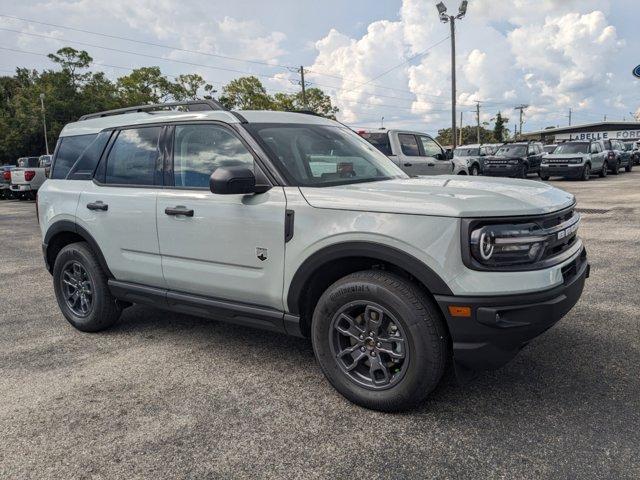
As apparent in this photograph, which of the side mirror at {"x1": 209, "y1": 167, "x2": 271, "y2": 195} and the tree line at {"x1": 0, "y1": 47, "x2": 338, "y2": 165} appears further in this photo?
the tree line at {"x1": 0, "y1": 47, "x2": 338, "y2": 165}

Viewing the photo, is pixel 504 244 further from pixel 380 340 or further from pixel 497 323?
pixel 380 340

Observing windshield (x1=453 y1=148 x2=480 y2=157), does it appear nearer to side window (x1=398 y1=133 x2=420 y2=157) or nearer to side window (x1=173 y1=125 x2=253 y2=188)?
side window (x1=398 y1=133 x2=420 y2=157)

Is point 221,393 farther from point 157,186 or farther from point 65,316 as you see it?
point 65,316

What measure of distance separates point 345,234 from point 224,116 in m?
1.37

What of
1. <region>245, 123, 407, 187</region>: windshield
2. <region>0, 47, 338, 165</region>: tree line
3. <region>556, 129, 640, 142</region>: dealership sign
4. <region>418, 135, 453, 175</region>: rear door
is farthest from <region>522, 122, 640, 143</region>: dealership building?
<region>245, 123, 407, 187</region>: windshield

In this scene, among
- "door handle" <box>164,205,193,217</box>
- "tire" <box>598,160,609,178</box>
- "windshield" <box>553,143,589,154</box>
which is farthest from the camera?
"tire" <box>598,160,609,178</box>

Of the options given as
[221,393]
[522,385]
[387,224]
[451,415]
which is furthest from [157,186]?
[522,385]

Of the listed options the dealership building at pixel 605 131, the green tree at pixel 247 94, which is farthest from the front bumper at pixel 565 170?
the dealership building at pixel 605 131

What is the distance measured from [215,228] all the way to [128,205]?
964 mm

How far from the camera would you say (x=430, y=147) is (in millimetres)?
13312

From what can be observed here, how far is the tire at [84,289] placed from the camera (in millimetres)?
4418

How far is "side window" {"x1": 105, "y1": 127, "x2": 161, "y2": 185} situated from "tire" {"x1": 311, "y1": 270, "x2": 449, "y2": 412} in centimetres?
187

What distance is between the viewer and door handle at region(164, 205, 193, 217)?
3.64 m

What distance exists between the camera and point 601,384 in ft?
10.7
